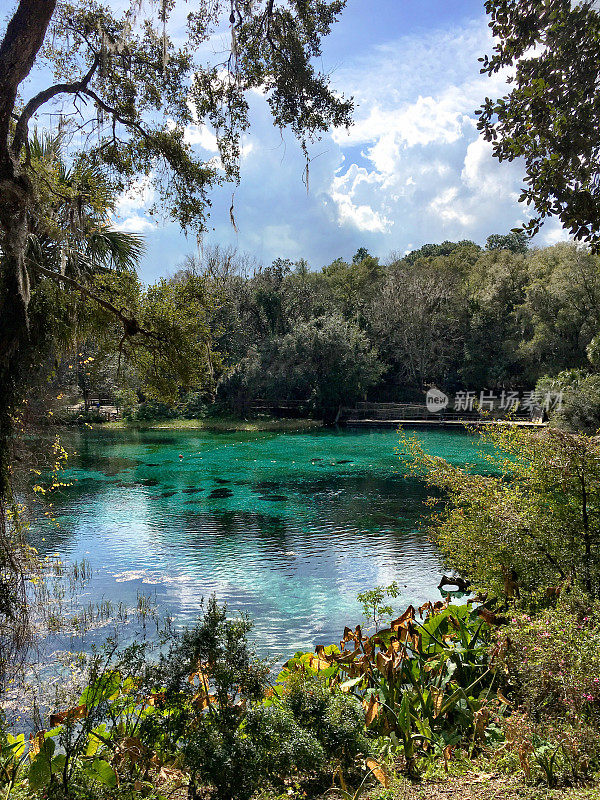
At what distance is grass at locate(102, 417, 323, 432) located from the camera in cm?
3522

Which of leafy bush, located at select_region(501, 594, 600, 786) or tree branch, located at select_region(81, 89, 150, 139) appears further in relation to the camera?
tree branch, located at select_region(81, 89, 150, 139)

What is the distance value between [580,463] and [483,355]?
111 ft

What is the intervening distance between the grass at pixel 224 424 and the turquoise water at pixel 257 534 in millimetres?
10250

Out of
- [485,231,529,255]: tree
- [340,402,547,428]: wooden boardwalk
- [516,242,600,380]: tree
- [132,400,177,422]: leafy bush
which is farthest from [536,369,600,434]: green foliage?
[485,231,529,255]: tree

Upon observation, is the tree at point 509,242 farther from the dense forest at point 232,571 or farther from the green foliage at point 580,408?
the dense forest at point 232,571

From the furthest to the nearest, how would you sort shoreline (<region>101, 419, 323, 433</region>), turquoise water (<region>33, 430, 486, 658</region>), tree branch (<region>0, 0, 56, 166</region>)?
shoreline (<region>101, 419, 323, 433</region>) → turquoise water (<region>33, 430, 486, 658</region>) → tree branch (<region>0, 0, 56, 166</region>)

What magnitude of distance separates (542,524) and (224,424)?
32323 millimetres

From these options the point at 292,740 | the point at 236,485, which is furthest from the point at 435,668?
the point at 236,485

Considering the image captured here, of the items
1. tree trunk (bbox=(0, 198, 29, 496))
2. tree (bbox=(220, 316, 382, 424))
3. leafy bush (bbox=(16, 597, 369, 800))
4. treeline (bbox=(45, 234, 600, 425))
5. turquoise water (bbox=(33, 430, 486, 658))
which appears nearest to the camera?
leafy bush (bbox=(16, 597, 369, 800))

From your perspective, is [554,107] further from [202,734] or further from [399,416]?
[399,416]

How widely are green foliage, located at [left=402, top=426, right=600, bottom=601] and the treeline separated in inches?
944

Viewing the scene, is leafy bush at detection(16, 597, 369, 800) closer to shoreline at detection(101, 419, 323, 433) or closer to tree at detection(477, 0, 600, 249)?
tree at detection(477, 0, 600, 249)

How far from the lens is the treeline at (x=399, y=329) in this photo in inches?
1238

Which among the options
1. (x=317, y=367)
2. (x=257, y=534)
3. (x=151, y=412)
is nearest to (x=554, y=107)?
(x=257, y=534)
